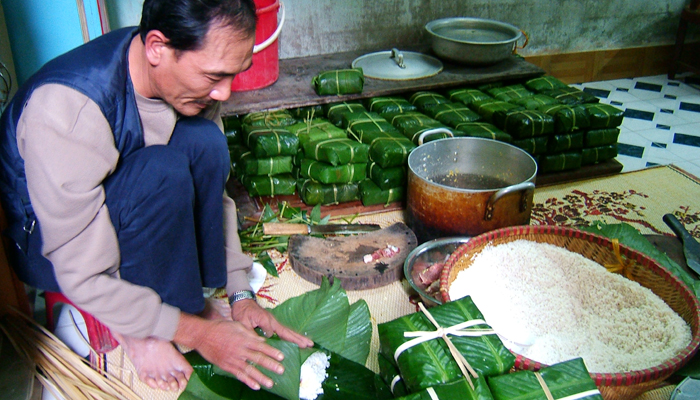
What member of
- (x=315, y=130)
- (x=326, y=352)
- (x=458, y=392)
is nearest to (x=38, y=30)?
(x=315, y=130)

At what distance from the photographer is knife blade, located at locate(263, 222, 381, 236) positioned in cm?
238

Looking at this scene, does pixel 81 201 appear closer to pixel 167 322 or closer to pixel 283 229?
pixel 167 322

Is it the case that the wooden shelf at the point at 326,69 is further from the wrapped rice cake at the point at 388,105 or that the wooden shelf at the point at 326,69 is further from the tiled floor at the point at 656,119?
the tiled floor at the point at 656,119

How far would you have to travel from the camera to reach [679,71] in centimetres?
477

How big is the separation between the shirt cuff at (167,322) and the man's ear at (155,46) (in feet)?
2.07

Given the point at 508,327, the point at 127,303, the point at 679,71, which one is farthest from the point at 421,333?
the point at 679,71

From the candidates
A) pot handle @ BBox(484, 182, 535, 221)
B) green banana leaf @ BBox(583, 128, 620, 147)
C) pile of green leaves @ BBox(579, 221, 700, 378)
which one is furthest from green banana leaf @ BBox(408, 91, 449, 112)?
pile of green leaves @ BBox(579, 221, 700, 378)

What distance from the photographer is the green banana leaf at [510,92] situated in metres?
3.17

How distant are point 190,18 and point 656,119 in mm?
3654

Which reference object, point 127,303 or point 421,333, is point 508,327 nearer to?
Answer: point 421,333

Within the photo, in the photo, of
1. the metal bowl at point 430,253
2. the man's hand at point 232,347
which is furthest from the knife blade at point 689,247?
the man's hand at point 232,347

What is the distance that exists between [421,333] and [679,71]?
173 inches

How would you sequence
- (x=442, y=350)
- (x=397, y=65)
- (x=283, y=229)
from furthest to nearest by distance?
(x=397, y=65) → (x=283, y=229) → (x=442, y=350)

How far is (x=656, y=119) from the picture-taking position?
3975 millimetres
